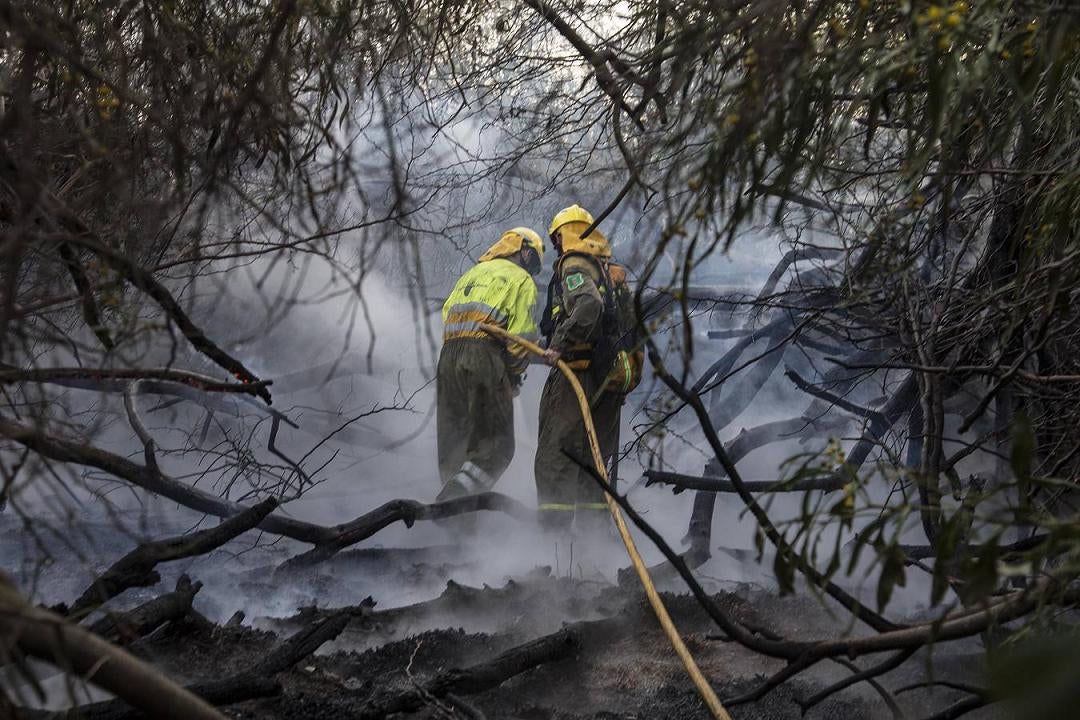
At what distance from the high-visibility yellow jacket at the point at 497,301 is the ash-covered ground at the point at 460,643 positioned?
62.5 inches

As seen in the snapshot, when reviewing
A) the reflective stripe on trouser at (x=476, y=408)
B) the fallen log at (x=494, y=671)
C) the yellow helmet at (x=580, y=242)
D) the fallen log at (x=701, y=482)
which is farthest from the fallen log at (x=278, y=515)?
the yellow helmet at (x=580, y=242)

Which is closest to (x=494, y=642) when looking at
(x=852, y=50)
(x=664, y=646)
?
(x=664, y=646)

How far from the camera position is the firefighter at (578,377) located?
263 inches

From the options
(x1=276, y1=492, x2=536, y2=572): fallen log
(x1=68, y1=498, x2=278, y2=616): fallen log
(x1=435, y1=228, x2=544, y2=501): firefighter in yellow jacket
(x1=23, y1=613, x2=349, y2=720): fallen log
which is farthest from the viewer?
(x1=435, y1=228, x2=544, y2=501): firefighter in yellow jacket

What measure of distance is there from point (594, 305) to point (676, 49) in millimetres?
4618

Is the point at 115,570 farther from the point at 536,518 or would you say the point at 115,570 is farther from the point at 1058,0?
the point at 536,518

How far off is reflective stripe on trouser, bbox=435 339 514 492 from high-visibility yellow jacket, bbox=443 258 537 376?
0.12 m

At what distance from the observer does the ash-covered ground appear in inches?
141

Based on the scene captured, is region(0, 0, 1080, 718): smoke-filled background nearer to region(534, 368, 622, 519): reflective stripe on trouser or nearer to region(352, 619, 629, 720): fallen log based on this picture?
region(352, 619, 629, 720): fallen log

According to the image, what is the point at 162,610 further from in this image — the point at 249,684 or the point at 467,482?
the point at 467,482

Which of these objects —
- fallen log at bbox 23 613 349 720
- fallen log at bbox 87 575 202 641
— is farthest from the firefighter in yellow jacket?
fallen log at bbox 23 613 349 720

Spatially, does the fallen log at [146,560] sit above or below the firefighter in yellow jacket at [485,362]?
below

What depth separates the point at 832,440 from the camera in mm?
1963

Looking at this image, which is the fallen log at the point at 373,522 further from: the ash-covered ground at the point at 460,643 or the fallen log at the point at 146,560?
the fallen log at the point at 146,560
